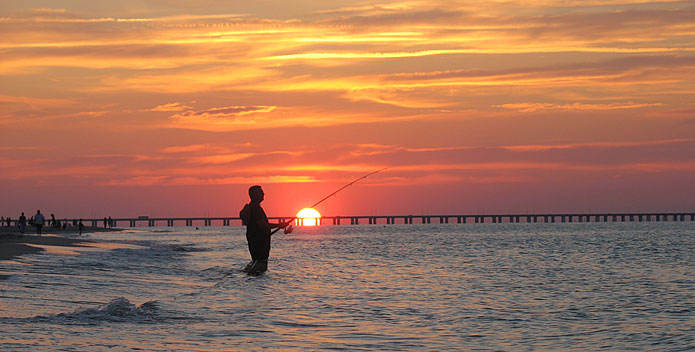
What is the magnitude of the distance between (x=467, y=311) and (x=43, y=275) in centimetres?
1067

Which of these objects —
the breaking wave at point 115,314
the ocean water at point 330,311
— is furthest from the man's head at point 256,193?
the breaking wave at point 115,314

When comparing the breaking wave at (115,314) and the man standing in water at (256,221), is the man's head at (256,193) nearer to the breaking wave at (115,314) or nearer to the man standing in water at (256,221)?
the man standing in water at (256,221)

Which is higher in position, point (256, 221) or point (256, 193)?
point (256, 193)

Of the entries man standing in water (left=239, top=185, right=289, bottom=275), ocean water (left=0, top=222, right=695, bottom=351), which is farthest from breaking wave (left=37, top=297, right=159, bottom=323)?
man standing in water (left=239, top=185, right=289, bottom=275)

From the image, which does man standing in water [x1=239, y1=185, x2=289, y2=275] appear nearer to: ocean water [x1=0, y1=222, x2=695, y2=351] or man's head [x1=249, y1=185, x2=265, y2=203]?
man's head [x1=249, y1=185, x2=265, y2=203]

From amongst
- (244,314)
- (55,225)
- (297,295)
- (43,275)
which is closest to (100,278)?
(43,275)

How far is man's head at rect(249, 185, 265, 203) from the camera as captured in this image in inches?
989

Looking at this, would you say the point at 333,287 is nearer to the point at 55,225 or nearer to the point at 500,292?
the point at 500,292

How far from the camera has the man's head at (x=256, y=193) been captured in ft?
82.4

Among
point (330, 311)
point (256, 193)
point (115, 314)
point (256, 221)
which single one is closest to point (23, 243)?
→ point (256, 221)

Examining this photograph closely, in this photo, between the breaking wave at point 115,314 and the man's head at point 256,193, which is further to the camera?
the man's head at point 256,193

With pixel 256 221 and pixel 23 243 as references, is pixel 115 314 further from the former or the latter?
pixel 23 243

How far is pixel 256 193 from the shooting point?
25.1m

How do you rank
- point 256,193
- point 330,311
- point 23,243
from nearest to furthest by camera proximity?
point 330,311 < point 256,193 < point 23,243
